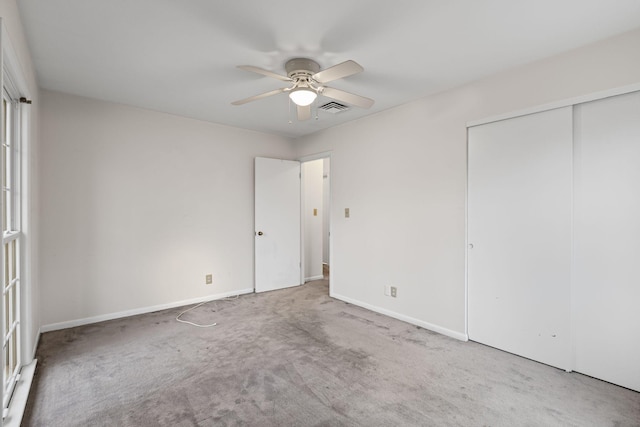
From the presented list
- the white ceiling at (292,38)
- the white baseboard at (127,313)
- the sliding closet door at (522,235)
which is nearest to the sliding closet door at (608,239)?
the sliding closet door at (522,235)

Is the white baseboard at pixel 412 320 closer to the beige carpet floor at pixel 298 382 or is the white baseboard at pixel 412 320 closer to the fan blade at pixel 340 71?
the beige carpet floor at pixel 298 382

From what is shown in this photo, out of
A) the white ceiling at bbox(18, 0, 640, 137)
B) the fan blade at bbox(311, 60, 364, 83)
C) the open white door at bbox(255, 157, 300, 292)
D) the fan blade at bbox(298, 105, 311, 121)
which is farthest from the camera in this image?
the open white door at bbox(255, 157, 300, 292)

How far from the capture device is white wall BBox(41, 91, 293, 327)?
3193 mm

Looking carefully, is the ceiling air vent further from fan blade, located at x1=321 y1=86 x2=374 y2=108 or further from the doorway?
the doorway

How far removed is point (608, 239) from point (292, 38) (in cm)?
263

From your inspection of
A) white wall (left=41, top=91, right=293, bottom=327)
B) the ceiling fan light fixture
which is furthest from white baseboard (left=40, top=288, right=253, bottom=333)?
the ceiling fan light fixture

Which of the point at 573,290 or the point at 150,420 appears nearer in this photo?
the point at 150,420

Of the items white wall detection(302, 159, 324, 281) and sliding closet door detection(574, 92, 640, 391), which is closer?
sliding closet door detection(574, 92, 640, 391)

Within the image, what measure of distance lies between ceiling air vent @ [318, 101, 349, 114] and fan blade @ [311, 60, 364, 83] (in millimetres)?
1177

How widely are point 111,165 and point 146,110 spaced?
30.1 inches

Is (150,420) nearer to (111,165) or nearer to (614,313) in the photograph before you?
(111,165)

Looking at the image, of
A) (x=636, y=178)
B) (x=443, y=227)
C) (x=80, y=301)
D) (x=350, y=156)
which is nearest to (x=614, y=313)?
(x=636, y=178)

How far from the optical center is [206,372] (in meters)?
2.38

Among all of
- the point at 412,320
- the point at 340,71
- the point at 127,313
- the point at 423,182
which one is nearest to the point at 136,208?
Answer: the point at 127,313
